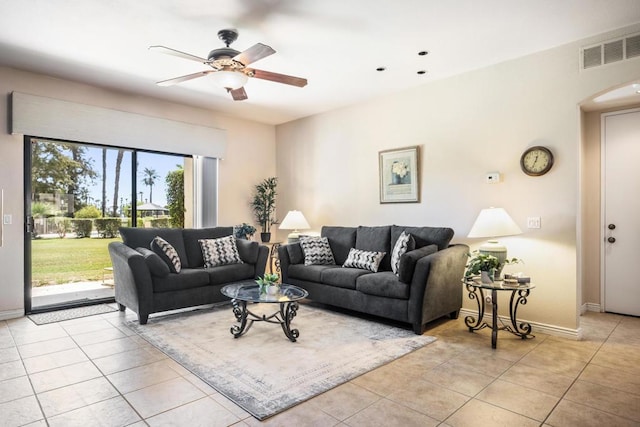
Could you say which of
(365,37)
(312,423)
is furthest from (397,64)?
(312,423)

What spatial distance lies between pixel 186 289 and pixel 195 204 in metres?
2.04

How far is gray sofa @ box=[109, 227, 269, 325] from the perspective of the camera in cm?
387

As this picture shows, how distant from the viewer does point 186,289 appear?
13.7ft

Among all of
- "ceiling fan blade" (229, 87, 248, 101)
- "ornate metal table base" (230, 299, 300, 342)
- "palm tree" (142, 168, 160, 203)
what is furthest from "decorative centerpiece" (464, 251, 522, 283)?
"palm tree" (142, 168, 160, 203)

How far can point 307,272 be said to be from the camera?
461 cm

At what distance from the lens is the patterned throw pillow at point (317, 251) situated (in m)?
4.84

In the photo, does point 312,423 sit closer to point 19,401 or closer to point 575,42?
point 19,401

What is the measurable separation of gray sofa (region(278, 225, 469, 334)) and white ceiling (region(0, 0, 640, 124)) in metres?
1.91

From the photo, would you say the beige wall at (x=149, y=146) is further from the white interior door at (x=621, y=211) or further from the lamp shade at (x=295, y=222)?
the white interior door at (x=621, y=211)

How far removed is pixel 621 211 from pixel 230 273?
15.3ft

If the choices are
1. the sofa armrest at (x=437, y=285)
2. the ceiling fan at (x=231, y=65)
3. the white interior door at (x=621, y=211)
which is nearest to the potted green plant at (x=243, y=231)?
the ceiling fan at (x=231, y=65)

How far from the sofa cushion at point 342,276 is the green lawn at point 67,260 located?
296 centimetres

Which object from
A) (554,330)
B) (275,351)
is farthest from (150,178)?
(554,330)

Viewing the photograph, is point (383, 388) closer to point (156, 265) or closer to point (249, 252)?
point (156, 265)
